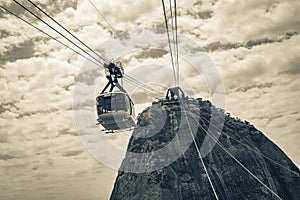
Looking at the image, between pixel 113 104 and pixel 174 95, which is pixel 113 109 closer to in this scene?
pixel 113 104

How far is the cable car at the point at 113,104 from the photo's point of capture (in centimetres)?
4055

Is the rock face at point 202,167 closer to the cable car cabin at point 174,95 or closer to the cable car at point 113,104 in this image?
the cable car cabin at point 174,95

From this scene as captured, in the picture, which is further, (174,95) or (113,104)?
(174,95)

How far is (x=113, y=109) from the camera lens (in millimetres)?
40531

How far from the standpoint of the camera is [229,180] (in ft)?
334

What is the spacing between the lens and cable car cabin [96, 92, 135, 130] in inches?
1604

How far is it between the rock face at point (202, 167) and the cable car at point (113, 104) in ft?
206

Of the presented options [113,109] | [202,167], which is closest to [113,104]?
[113,109]

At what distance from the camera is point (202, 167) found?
106 meters

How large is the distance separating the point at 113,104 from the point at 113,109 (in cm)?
73

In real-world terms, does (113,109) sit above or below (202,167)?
above

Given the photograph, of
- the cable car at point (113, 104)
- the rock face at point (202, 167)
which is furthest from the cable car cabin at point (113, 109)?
the rock face at point (202, 167)

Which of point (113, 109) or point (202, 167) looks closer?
point (113, 109)

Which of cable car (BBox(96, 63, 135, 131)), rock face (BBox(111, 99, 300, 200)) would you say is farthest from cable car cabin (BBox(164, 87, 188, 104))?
cable car (BBox(96, 63, 135, 131))
